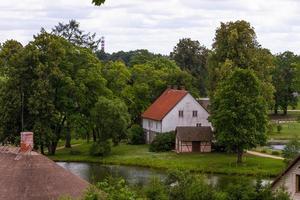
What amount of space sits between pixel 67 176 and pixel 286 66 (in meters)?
86.5

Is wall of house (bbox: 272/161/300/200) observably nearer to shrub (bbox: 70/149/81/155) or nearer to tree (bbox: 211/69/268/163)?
tree (bbox: 211/69/268/163)

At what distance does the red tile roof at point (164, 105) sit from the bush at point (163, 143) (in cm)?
312

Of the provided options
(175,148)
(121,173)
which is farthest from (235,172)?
(175,148)

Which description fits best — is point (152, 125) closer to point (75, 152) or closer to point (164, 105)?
point (164, 105)

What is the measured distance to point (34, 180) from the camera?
1160 inches

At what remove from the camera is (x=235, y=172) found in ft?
177

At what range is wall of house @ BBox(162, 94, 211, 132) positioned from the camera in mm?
71188

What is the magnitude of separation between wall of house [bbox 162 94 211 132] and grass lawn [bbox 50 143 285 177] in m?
3.71

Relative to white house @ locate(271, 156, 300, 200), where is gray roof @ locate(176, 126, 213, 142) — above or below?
above

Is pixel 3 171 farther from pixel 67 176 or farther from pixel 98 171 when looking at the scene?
A: pixel 98 171

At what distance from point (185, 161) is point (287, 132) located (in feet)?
96.9

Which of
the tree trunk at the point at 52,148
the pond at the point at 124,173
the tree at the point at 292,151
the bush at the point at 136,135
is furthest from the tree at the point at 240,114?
the bush at the point at 136,135

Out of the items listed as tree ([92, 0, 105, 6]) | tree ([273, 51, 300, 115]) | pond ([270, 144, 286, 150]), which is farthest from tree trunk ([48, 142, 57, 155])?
tree ([92, 0, 105, 6])

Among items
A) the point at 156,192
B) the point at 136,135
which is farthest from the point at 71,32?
the point at 156,192
